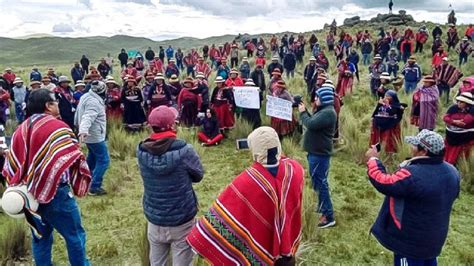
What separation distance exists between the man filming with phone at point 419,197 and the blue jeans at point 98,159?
4.59 m

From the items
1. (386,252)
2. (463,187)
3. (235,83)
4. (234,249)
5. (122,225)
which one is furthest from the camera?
(235,83)

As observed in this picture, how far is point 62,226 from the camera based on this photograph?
4320mm

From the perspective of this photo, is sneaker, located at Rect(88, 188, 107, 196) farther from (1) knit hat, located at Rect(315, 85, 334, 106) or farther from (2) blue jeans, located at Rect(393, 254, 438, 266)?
(2) blue jeans, located at Rect(393, 254, 438, 266)

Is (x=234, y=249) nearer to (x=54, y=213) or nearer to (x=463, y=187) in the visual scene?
(x=54, y=213)

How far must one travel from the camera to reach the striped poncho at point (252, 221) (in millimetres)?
3350

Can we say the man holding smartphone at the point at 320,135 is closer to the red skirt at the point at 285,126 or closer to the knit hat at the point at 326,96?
the knit hat at the point at 326,96

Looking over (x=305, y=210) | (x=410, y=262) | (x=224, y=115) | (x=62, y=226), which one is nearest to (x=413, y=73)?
(x=224, y=115)

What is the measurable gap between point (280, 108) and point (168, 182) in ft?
21.1

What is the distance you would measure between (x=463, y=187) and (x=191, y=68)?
750 inches

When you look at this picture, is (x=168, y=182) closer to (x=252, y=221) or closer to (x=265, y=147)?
(x=252, y=221)

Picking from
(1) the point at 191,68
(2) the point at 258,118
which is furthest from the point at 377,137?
(1) the point at 191,68

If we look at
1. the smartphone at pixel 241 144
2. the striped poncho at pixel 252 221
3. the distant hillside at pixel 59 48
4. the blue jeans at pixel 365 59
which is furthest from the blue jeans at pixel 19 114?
the distant hillside at pixel 59 48

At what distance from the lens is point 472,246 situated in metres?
5.81

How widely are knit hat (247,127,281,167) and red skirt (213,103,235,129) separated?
8402mm
